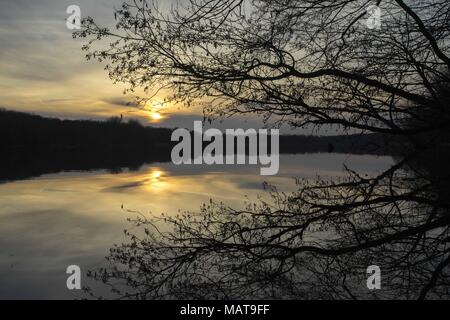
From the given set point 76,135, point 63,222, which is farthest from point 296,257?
point 76,135

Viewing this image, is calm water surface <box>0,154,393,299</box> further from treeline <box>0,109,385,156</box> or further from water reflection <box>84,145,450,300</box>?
treeline <box>0,109,385,156</box>

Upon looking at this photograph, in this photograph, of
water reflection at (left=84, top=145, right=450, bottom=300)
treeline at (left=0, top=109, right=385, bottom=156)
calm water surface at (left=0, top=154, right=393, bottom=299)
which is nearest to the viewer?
water reflection at (left=84, top=145, right=450, bottom=300)

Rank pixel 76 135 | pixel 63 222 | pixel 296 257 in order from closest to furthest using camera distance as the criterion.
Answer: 1. pixel 296 257
2. pixel 63 222
3. pixel 76 135

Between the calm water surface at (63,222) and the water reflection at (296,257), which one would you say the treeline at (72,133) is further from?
the water reflection at (296,257)

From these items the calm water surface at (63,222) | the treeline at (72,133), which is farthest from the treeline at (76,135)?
the calm water surface at (63,222)

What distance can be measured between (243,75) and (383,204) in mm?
4036

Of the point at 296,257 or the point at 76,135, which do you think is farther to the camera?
the point at 76,135

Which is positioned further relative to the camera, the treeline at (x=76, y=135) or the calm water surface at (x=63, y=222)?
the treeline at (x=76, y=135)

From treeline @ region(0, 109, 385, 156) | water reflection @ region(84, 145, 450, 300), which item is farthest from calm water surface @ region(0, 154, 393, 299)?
treeline @ region(0, 109, 385, 156)

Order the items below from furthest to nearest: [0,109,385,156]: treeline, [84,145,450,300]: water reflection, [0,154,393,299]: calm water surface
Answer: [0,109,385,156]: treeline < [0,154,393,299]: calm water surface < [84,145,450,300]: water reflection

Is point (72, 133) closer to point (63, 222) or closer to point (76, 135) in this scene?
point (76, 135)
